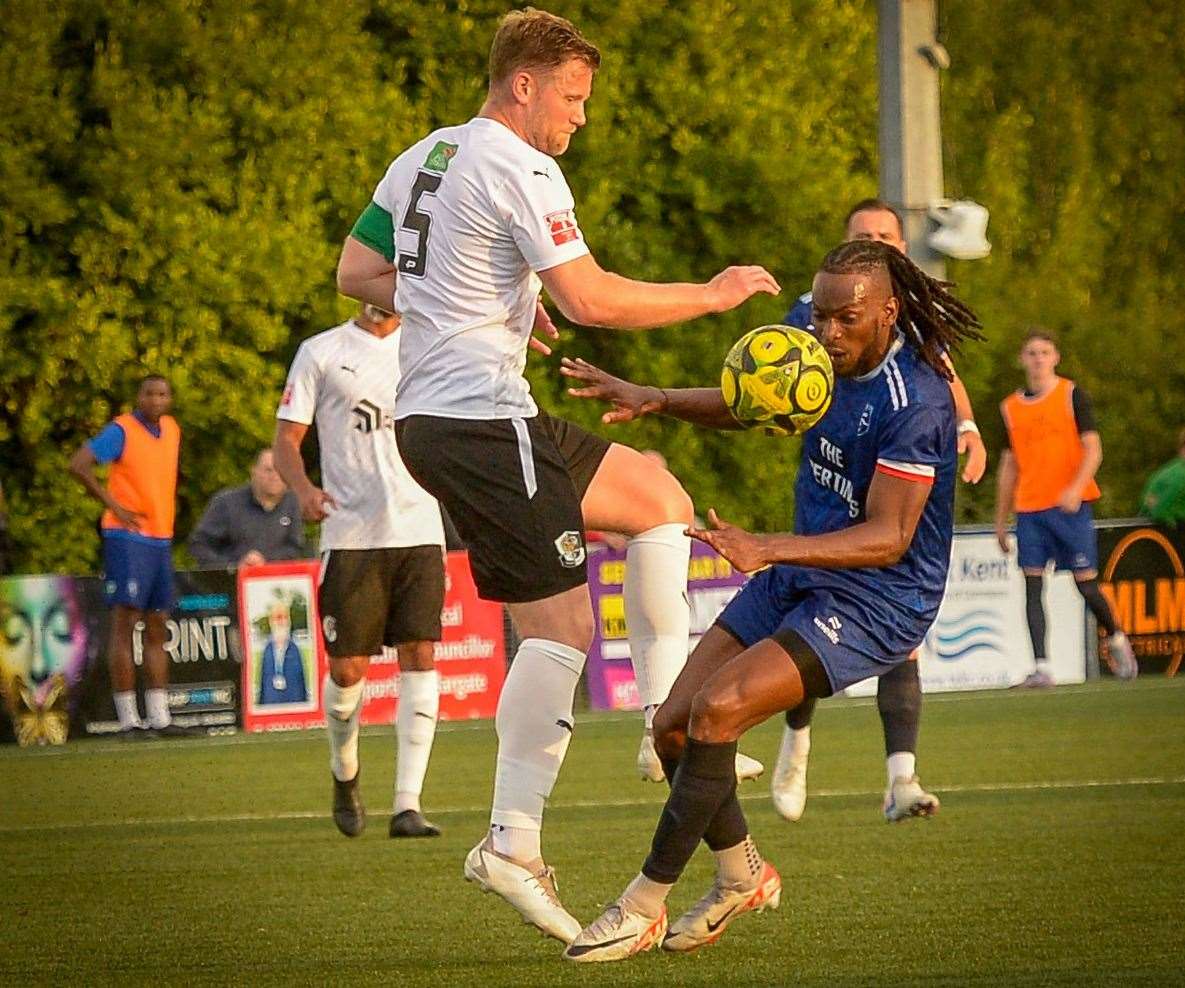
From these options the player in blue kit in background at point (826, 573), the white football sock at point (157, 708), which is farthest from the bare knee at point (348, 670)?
the white football sock at point (157, 708)

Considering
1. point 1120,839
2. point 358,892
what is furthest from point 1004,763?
point 358,892

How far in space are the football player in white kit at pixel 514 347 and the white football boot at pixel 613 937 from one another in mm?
59

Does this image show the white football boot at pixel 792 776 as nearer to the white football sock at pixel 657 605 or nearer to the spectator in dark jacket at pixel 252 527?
the white football sock at pixel 657 605

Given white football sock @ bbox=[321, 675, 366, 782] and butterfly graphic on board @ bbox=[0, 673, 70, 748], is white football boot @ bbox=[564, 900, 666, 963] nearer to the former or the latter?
white football sock @ bbox=[321, 675, 366, 782]

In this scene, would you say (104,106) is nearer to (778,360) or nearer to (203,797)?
(203,797)

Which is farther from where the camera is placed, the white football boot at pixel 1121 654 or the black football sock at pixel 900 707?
the white football boot at pixel 1121 654

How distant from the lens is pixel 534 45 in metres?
5.88

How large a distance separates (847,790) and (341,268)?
4.49 m

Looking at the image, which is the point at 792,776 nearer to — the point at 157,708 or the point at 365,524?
the point at 365,524

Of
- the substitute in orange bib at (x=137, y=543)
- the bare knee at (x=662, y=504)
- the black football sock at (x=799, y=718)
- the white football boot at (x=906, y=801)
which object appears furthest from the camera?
the substitute in orange bib at (x=137, y=543)

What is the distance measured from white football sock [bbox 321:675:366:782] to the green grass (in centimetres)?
28

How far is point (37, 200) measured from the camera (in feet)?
67.7

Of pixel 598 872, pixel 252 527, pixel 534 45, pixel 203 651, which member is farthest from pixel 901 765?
pixel 252 527

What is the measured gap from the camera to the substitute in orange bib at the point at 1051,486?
14.8 m
